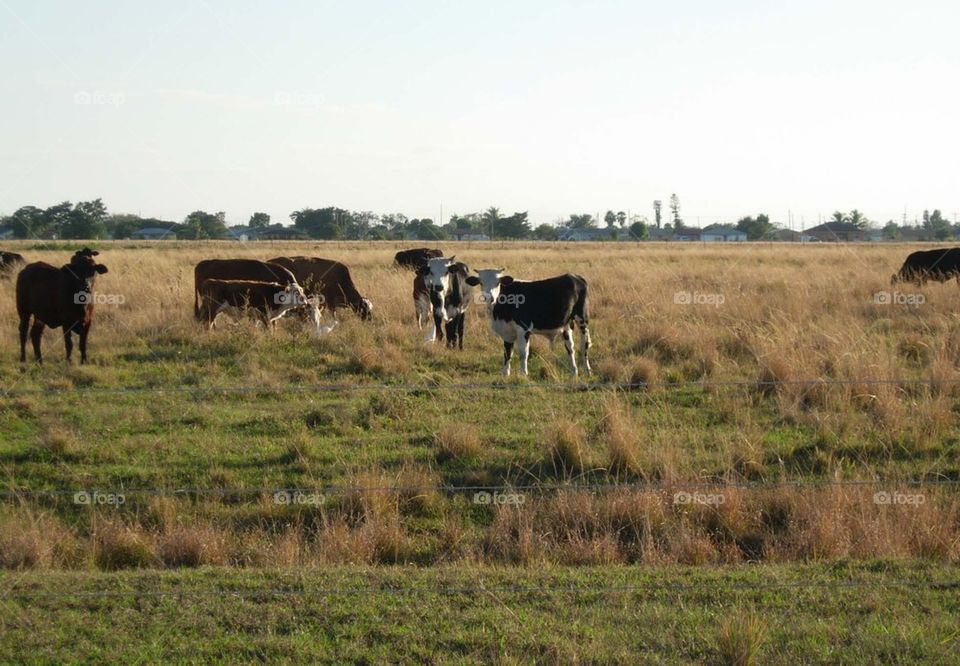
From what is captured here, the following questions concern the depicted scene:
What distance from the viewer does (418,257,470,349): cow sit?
15773 millimetres

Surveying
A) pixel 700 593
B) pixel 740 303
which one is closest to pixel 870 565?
pixel 700 593

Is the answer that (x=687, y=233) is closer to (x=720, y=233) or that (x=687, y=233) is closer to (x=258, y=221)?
(x=720, y=233)

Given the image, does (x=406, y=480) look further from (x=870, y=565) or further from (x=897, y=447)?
(x=897, y=447)

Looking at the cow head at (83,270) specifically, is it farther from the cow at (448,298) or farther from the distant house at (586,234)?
the distant house at (586,234)

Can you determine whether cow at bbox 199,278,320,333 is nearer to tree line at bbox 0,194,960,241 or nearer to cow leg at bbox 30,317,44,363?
cow leg at bbox 30,317,44,363

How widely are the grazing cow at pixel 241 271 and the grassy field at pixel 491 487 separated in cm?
371

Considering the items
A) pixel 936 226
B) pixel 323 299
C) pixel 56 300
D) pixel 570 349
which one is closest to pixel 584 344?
pixel 570 349

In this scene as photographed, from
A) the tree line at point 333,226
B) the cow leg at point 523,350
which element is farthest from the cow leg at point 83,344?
the tree line at point 333,226

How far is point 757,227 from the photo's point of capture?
82.0 m

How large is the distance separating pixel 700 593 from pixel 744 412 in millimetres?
5411

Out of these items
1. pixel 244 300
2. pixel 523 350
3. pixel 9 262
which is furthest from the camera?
pixel 9 262

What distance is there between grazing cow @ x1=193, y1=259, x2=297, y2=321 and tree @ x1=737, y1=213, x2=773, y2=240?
206ft

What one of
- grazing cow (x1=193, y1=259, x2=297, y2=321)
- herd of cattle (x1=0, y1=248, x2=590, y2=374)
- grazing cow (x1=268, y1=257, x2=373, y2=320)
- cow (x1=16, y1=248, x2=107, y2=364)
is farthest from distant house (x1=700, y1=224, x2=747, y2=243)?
cow (x1=16, y1=248, x2=107, y2=364)

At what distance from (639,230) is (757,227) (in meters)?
10.5
